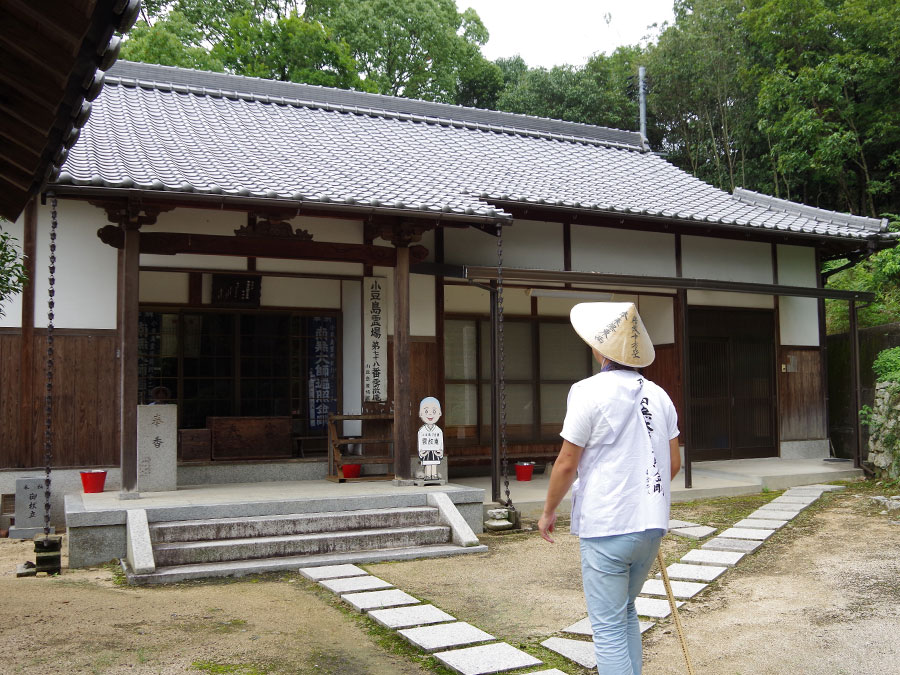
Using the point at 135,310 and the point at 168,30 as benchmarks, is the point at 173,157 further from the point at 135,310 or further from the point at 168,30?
the point at 168,30

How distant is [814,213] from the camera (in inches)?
504

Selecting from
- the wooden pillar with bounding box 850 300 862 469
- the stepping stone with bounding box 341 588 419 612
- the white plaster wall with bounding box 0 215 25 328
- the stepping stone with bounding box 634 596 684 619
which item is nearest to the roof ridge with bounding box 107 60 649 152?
the white plaster wall with bounding box 0 215 25 328

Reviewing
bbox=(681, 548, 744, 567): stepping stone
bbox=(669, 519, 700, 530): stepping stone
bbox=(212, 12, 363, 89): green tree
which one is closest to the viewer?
bbox=(681, 548, 744, 567): stepping stone

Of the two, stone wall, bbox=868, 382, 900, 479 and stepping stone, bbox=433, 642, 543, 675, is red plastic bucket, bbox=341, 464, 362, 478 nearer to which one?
stepping stone, bbox=433, 642, 543, 675

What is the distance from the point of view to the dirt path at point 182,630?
4.23 m

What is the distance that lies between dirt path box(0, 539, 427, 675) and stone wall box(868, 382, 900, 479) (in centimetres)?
829

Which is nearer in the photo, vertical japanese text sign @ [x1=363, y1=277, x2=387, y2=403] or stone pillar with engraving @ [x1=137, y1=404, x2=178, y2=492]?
stone pillar with engraving @ [x1=137, y1=404, x2=178, y2=492]

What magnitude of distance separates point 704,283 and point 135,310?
7.26m

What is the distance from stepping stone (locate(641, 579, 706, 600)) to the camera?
558 centimetres

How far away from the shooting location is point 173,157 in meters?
8.81

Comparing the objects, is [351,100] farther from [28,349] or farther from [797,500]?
[797,500]

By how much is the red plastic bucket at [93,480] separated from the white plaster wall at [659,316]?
796cm

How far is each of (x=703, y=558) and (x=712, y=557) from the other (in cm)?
9

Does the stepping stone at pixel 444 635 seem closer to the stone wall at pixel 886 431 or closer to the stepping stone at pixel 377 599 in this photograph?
the stepping stone at pixel 377 599
